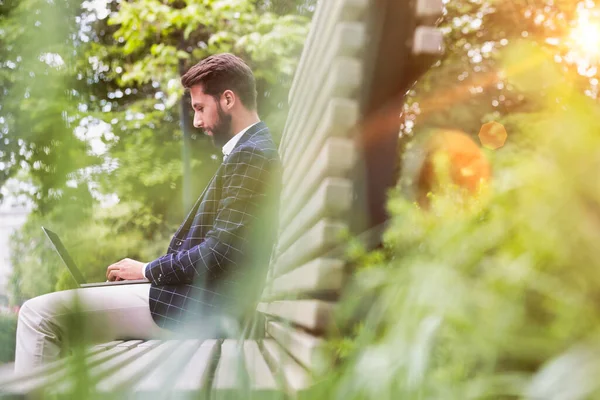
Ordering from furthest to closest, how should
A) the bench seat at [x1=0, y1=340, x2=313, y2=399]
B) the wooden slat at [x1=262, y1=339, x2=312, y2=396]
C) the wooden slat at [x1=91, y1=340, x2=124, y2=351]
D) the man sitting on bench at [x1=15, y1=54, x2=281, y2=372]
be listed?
the man sitting on bench at [x1=15, y1=54, x2=281, y2=372] → the wooden slat at [x1=91, y1=340, x2=124, y2=351] → the wooden slat at [x1=262, y1=339, x2=312, y2=396] → the bench seat at [x1=0, y1=340, x2=313, y2=399]

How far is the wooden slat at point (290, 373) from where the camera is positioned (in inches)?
43.9

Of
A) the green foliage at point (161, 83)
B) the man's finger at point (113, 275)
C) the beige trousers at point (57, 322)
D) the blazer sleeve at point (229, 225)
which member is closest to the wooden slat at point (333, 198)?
the blazer sleeve at point (229, 225)

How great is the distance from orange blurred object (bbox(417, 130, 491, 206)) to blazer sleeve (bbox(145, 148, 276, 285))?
0.52 metres

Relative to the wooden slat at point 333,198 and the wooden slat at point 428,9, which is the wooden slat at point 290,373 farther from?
the wooden slat at point 428,9

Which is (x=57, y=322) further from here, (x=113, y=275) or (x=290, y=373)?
(x=290, y=373)

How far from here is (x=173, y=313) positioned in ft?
7.19

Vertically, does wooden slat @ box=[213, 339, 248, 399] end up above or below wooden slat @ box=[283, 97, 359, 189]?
below

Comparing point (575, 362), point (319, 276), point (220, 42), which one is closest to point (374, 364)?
point (575, 362)

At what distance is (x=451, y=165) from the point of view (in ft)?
4.36

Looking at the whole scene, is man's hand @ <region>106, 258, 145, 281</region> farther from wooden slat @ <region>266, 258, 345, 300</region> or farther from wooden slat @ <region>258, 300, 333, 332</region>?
wooden slat @ <region>266, 258, 345, 300</region>

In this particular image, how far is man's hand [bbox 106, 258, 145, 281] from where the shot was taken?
2.32 metres

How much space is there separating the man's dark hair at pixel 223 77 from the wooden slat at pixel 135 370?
0.92 meters

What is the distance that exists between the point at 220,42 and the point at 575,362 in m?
6.36

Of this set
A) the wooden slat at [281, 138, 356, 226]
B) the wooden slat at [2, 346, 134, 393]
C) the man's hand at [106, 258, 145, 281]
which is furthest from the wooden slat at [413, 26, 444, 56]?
the man's hand at [106, 258, 145, 281]
